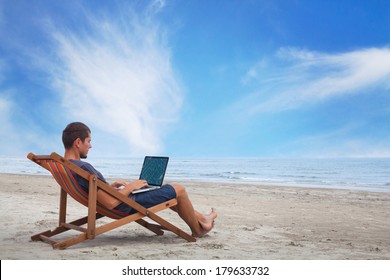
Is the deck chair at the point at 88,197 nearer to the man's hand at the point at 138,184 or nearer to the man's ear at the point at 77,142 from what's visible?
the man's hand at the point at 138,184

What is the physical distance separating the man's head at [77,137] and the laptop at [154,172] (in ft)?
2.33

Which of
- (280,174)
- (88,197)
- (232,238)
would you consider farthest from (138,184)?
(280,174)

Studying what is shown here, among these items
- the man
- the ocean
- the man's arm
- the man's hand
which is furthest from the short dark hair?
the ocean

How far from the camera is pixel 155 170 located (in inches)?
189

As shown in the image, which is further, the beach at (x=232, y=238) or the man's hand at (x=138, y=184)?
the man's hand at (x=138, y=184)

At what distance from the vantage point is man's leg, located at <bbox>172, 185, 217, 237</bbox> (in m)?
4.72

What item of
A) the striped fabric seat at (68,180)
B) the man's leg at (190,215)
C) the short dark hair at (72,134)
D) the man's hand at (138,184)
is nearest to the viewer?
the striped fabric seat at (68,180)

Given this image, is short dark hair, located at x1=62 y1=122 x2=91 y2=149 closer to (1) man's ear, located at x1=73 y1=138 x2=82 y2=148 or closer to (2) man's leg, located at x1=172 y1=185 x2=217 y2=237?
(1) man's ear, located at x1=73 y1=138 x2=82 y2=148

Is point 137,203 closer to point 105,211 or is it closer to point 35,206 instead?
point 105,211

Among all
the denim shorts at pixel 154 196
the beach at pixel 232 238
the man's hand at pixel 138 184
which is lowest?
the beach at pixel 232 238

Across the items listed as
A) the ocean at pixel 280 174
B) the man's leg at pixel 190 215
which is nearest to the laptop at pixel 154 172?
the man's leg at pixel 190 215

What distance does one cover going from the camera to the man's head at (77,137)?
14.4 feet
